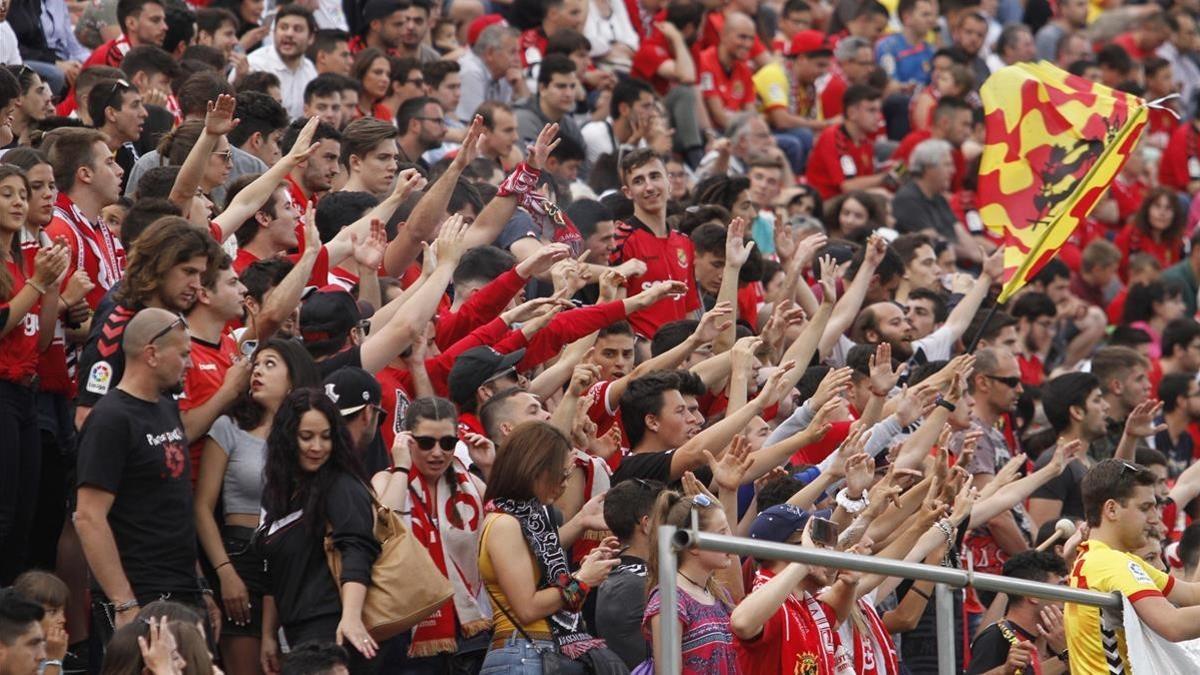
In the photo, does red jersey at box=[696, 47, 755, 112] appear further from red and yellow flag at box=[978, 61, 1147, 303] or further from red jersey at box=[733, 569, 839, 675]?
red jersey at box=[733, 569, 839, 675]

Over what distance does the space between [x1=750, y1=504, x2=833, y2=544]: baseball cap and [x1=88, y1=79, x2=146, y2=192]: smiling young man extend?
4341 millimetres

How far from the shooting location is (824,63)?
20.6 m

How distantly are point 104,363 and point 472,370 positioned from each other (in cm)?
180

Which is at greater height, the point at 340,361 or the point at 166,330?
the point at 166,330

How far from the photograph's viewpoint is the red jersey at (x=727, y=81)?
1988 cm

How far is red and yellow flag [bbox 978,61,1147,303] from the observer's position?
12.7 meters

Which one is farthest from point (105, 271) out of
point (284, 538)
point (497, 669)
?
point (497, 669)

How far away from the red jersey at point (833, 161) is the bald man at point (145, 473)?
11.5 metres

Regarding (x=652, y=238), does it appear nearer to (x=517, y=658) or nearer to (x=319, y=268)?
(x=319, y=268)

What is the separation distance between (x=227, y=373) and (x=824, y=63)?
41.9ft

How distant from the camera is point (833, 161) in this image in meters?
19.0

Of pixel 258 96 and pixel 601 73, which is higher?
pixel 258 96

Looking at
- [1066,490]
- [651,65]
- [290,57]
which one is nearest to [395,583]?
[1066,490]

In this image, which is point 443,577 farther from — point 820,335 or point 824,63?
point 824,63
